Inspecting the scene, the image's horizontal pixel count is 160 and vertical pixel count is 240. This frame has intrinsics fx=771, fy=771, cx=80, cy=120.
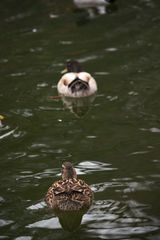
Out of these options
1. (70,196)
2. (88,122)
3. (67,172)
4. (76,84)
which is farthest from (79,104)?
(70,196)

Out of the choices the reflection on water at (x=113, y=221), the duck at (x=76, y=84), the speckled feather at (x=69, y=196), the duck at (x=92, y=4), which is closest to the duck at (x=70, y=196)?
the speckled feather at (x=69, y=196)

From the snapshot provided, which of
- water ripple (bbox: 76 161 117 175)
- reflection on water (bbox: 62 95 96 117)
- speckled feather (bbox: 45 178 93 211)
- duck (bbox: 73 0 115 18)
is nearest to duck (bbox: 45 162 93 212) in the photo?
speckled feather (bbox: 45 178 93 211)

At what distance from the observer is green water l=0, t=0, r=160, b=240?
29.0 feet

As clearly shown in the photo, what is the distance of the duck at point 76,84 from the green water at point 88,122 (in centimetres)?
23

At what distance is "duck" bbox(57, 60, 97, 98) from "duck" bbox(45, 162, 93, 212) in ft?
15.9

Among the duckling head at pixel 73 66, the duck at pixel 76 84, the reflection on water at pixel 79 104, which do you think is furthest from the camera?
the duckling head at pixel 73 66

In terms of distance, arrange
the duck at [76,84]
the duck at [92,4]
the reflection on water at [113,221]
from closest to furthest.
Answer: the reflection on water at [113,221]
the duck at [76,84]
the duck at [92,4]

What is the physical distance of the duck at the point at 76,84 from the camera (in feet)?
45.1

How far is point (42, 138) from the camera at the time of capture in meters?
11.6

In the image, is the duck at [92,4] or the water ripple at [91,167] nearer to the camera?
the water ripple at [91,167]

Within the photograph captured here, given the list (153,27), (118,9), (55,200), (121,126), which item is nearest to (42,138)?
(121,126)

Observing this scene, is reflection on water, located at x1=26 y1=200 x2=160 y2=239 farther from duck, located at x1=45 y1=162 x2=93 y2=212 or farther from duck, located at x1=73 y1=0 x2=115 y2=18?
duck, located at x1=73 y1=0 x2=115 y2=18

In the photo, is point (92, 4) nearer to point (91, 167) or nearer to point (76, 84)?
point (76, 84)

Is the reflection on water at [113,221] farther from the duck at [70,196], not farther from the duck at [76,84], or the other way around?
the duck at [76,84]
